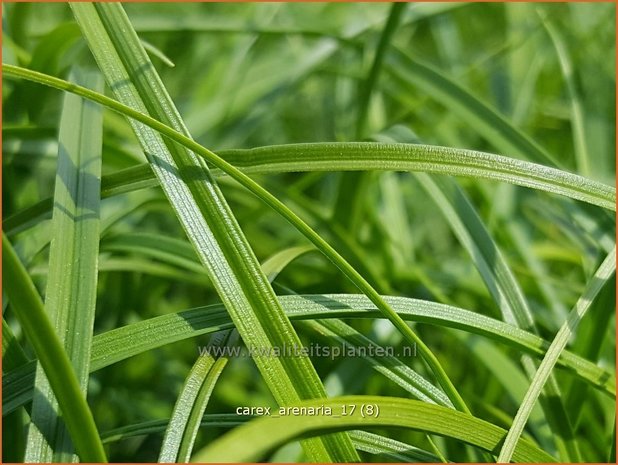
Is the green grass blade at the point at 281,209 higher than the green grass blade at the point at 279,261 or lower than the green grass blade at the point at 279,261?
lower

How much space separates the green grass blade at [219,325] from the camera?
0.52 m

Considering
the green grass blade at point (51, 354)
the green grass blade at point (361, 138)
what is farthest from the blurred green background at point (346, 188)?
the green grass blade at point (51, 354)

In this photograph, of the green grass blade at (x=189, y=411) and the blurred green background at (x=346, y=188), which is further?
the blurred green background at (x=346, y=188)

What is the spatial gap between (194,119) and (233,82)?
0.15 meters

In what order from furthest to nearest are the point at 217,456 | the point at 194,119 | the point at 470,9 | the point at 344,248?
the point at 470,9, the point at 194,119, the point at 344,248, the point at 217,456

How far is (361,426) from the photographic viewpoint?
0.42 meters

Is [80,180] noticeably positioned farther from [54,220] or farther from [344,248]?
[344,248]

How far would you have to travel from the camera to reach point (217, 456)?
13.7 inches

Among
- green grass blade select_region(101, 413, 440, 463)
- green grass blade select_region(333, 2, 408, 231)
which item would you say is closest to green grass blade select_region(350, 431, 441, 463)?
green grass blade select_region(101, 413, 440, 463)

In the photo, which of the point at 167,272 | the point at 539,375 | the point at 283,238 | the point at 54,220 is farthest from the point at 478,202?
the point at 54,220

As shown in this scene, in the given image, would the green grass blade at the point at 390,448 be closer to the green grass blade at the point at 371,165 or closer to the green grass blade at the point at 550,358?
the green grass blade at the point at 550,358

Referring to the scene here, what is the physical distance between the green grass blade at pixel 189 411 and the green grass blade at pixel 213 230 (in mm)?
45

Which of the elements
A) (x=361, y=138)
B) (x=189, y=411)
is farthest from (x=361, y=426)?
(x=361, y=138)

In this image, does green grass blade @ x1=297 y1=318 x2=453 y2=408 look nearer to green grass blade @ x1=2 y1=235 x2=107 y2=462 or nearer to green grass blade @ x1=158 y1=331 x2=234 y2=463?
green grass blade @ x1=158 y1=331 x2=234 y2=463
